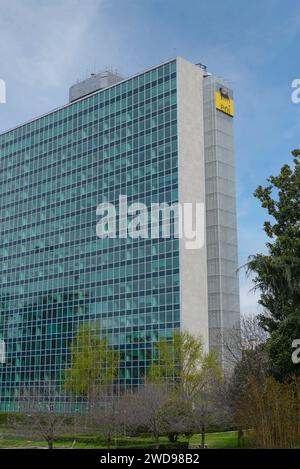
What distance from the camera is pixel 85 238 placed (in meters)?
99.2

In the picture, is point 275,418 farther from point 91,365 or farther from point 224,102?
point 224,102

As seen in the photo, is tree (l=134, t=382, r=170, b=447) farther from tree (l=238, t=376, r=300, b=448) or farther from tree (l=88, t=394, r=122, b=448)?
tree (l=238, t=376, r=300, b=448)

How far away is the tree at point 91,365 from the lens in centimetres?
8331

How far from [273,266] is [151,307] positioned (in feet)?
163

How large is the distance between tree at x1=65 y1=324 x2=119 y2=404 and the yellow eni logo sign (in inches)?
1549

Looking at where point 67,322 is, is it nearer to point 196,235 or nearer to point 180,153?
point 196,235

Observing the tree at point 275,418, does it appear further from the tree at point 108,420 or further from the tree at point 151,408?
the tree at point 108,420

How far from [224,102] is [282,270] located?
6684cm

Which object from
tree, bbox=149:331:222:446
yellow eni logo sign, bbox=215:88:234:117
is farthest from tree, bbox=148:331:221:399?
yellow eni logo sign, bbox=215:88:234:117

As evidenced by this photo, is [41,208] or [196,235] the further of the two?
[41,208]

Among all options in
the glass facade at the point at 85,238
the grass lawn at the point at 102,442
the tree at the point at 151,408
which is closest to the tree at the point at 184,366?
the tree at the point at 151,408

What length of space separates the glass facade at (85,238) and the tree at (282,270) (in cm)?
4458

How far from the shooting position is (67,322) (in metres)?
98.2
